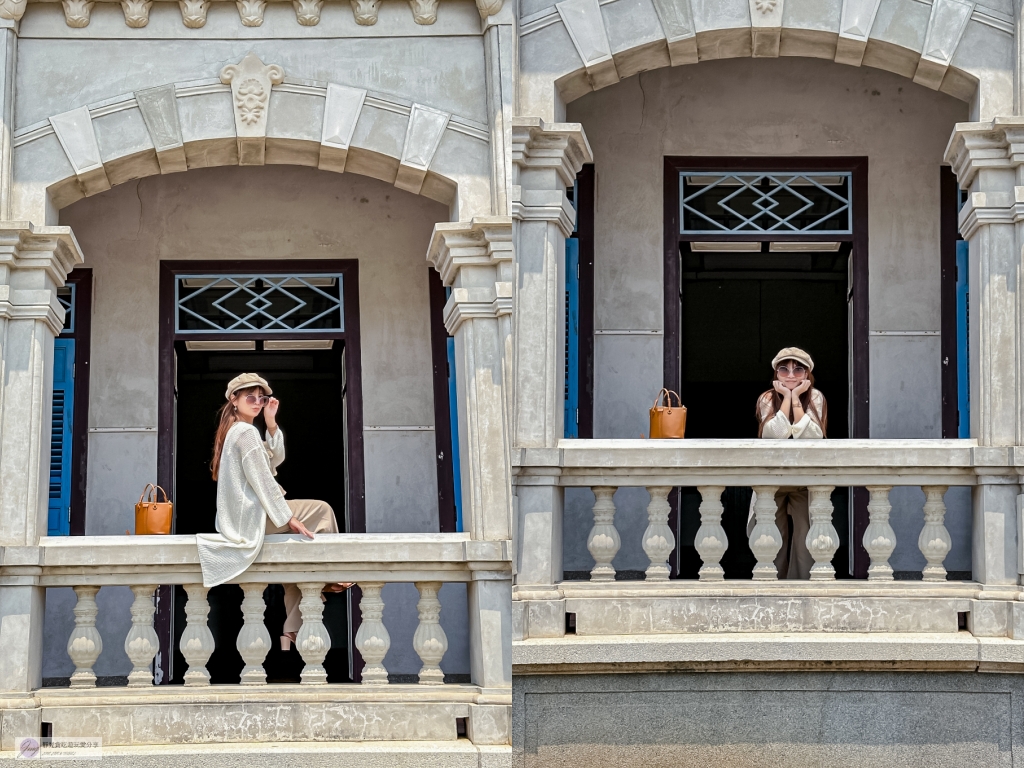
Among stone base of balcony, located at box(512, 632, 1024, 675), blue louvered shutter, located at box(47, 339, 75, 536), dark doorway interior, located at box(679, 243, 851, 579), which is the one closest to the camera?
stone base of balcony, located at box(512, 632, 1024, 675)

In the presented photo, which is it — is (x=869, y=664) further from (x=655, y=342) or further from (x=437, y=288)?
(x=437, y=288)

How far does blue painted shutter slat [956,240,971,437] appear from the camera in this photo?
6477 millimetres

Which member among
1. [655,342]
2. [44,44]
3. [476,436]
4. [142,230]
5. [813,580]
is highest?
[44,44]

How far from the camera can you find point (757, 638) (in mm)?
5254

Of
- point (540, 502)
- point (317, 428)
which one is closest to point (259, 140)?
point (540, 502)

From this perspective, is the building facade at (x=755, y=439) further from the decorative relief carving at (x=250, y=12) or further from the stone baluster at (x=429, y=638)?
the decorative relief carving at (x=250, y=12)

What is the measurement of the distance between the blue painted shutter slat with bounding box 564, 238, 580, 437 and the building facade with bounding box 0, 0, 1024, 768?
0.02 metres

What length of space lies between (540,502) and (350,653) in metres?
2.24

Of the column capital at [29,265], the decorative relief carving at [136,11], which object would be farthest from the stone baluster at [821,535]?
the decorative relief carving at [136,11]

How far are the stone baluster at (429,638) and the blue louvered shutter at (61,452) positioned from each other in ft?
7.20

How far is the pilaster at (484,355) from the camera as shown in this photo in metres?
5.88

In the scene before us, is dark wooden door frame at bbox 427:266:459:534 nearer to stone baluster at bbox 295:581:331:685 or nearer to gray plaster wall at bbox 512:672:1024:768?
stone baluster at bbox 295:581:331:685

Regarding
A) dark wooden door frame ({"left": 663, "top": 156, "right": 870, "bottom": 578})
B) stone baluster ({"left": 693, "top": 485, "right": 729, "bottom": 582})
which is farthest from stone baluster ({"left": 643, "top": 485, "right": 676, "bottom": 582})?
dark wooden door frame ({"left": 663, "top": 156, "right": 870, "bottom": 578})

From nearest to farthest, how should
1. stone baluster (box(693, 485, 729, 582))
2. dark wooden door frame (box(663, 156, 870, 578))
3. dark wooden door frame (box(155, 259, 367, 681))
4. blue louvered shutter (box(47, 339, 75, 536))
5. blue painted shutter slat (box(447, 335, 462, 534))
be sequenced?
stone baluster (box(693, 485, 729, 582))
dark wooden door frame (box(663, 156, 870, 578))
blue louvered shutter (box(47, 339, 75, 536))
blue painted shutter slat (box(447, 335, 462, 534))
dark wooden door frame (box(155, 259, 367, 681))
